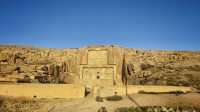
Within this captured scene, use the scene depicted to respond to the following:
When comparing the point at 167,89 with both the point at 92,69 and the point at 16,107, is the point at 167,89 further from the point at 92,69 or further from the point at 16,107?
the point at 16,107

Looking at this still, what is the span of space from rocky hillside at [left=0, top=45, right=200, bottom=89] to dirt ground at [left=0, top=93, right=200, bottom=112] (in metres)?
7.39

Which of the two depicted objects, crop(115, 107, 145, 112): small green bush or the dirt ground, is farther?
the dirt ground

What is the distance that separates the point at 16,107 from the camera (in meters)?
26.0

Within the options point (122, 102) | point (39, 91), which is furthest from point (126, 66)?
point (39, 91)

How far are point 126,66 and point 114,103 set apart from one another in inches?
598

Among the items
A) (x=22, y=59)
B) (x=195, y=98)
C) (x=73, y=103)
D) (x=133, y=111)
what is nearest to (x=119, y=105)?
(x=133, y=111)

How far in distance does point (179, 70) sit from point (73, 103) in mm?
20407

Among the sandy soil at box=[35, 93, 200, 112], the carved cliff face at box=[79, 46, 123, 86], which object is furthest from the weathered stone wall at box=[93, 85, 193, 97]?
the carved cliff face at box=[79, 46, 123, 86]

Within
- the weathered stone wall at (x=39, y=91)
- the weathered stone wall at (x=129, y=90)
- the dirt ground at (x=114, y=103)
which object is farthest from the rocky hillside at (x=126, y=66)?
the dirt ground at (x=114, y=103)

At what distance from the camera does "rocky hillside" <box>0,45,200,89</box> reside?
1415 inches

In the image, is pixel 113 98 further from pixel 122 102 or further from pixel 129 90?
pixel 129 90

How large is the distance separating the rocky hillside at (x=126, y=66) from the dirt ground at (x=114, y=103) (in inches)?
291

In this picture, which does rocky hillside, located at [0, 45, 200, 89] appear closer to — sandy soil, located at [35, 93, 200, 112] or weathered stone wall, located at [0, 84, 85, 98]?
weathered stone wall, located at [0, 84, 85, 98]

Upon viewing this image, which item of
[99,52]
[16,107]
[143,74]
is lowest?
[16,107]
